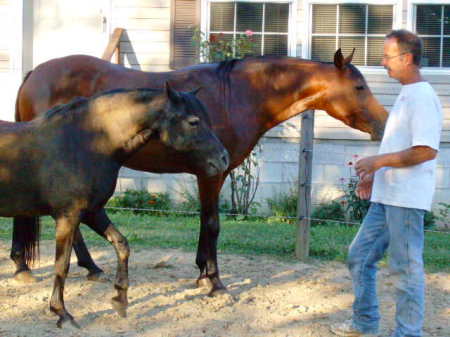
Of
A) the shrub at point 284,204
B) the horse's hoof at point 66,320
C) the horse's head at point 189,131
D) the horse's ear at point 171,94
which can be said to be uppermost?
the horse's ear at point 171,94

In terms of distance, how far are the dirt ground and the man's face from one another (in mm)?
1872

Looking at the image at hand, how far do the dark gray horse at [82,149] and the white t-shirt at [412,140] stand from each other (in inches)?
46.4

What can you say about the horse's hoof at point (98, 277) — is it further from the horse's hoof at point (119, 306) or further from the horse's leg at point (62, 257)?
the horse's leg at point (62, 257)

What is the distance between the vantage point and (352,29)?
33.8ft

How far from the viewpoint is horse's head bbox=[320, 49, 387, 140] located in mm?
5965

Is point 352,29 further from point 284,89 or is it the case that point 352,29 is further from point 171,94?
point 171,94

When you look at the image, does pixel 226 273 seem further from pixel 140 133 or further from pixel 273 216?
pixel 273 216

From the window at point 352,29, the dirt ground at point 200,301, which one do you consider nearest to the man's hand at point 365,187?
the dirt ground at point 200,301

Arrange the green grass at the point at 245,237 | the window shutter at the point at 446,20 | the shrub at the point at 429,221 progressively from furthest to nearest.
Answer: the window shutter at the point at 446,20, the shrub at the point at 429,221, the green grass at the point at 245,237

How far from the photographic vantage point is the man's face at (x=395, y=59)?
4.11 meters

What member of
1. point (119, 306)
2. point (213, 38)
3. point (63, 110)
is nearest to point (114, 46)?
point (213, 38)

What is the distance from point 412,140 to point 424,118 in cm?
14

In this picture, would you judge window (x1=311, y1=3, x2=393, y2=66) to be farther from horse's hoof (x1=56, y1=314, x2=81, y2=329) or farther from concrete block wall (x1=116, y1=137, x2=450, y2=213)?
horse's hoof (x1=56, y1=314, x2=81, y2=329)

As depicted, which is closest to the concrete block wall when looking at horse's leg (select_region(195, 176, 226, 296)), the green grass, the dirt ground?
the green grass
